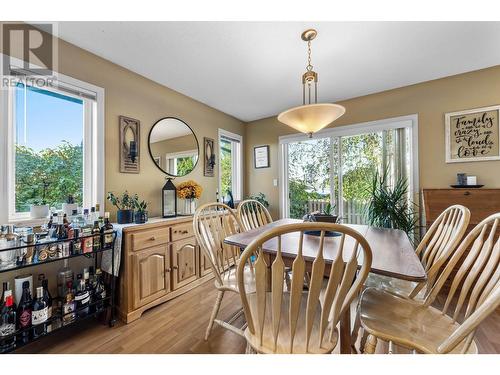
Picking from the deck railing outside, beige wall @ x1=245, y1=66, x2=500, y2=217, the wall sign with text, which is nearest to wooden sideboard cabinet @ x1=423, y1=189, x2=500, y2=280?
beige wall @ x1=245, y1=66, x2=500, y2=217

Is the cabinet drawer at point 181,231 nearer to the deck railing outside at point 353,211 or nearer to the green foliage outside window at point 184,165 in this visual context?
the green foliage outside window at point 184,165

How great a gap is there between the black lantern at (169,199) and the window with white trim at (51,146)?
1.98ft

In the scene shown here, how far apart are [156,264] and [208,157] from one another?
5.59ft

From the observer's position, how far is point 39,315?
139cm

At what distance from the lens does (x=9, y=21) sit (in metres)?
1.52

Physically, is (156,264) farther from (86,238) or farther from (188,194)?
(188,194)

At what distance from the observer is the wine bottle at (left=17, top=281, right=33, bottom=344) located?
1343 mm

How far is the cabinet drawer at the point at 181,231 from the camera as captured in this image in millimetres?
2162

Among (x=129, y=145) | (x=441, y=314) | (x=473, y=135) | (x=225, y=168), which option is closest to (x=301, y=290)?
(x=441, y=314)

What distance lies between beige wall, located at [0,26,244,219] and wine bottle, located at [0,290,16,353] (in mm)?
918

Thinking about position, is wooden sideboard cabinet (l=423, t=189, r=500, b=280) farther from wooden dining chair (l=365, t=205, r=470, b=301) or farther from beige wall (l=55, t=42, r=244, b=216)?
beige wall (l=55, t=42, r=244, b=216)

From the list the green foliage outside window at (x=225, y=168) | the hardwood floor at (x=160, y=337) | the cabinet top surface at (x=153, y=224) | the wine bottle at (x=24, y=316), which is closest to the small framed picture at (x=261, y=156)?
the green foliage outside window at (x=225, y=168)
